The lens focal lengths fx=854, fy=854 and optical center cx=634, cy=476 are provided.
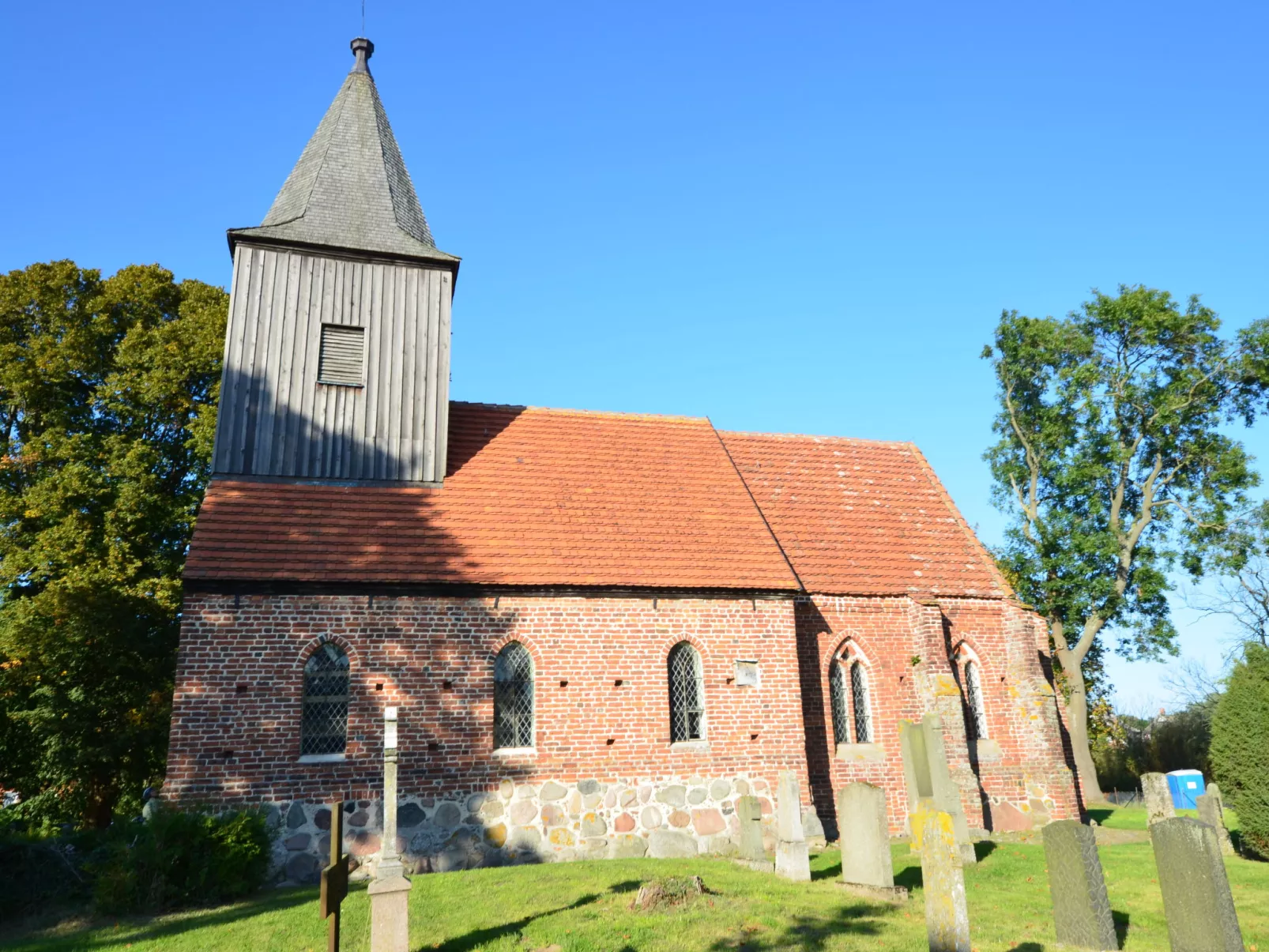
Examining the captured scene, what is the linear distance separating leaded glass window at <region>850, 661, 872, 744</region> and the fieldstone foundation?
→ 2168 millimetres

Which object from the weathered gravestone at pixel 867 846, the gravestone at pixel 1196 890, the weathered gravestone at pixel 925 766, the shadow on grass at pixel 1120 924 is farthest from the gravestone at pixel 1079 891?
the weathered gravestone at pixel 867 846

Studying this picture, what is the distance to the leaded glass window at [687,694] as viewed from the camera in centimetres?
1405

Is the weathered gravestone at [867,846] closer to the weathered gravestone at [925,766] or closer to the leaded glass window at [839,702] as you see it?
the weathered gravestone at [925,766]

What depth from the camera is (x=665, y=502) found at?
16.3 metres

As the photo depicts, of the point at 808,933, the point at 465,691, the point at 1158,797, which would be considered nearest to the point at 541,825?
the point at 465,691

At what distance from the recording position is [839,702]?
51.1 feet

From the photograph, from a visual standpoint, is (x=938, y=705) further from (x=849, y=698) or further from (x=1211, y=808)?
(x=1211, y=808)

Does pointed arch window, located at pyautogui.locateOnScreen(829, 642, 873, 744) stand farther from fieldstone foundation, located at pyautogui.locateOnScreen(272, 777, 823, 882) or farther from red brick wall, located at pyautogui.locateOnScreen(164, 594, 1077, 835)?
fieldstone foundation, located at pyautogui.locateOnScreen(272, 777, 823, 882)

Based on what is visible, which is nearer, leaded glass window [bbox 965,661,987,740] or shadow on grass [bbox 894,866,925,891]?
shadow on grass [bbox 894,866,925,891]

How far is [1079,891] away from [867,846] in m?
2.69

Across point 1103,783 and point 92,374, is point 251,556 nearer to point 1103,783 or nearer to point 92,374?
point 92,374

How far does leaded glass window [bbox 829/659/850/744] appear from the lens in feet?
50.2

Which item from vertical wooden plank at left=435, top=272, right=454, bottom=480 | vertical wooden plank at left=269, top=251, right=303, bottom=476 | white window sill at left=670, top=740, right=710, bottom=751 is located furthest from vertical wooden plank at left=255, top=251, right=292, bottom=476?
white window sill at left=670, top=740, right=710, bottom=751

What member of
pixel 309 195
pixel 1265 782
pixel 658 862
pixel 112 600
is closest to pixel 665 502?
pixel 658 862
